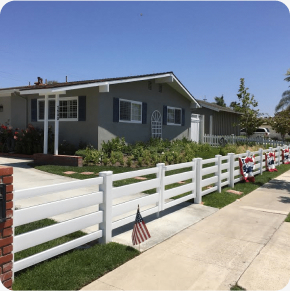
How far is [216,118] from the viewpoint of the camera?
2509cm

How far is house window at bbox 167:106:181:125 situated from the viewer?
56.9ft

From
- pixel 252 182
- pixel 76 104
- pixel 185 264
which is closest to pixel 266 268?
pixel 185 264

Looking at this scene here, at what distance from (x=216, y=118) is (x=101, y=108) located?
1479 cm

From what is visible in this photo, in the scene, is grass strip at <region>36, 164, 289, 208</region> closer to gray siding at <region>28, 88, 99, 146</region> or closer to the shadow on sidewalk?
the shadow on sidewalk

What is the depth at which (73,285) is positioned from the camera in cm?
324

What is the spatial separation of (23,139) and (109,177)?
33.4 ft

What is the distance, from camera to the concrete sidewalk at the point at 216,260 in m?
3.45

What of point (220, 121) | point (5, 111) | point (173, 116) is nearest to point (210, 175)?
point (173, 116)

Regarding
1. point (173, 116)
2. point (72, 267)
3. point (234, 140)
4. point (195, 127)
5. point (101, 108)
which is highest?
point (173, 116)

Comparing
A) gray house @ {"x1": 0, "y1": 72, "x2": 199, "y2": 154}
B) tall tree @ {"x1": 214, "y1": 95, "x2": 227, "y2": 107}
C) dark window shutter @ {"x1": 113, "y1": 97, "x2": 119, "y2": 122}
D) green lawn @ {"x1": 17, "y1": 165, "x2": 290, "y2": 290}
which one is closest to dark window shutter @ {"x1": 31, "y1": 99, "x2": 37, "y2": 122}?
gray house @ {"x1": 0, "y1": 72, "x2": 199, "y2": 154}

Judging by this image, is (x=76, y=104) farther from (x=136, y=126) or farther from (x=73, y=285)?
(x=73, y=285)

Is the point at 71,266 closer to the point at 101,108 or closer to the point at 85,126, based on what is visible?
the point at 101,108

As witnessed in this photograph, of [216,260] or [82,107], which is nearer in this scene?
[216,260]

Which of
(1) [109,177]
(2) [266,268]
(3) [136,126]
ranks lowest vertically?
(2) [266,268]
